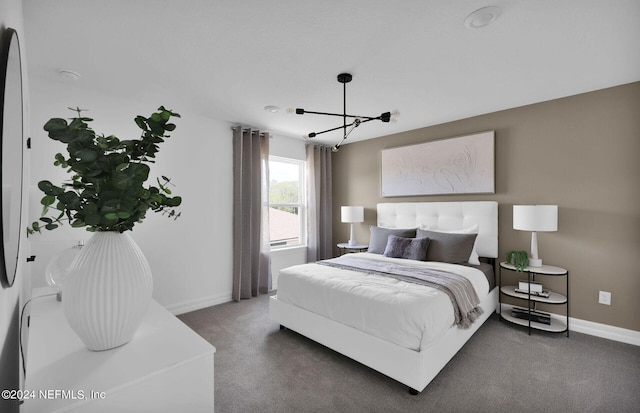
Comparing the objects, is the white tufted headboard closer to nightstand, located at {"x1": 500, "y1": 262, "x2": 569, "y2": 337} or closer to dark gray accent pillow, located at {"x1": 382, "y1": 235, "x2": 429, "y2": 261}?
nightstand, located at {"x1": 500, "y1": 262, "x2": 569, "y2": 337}

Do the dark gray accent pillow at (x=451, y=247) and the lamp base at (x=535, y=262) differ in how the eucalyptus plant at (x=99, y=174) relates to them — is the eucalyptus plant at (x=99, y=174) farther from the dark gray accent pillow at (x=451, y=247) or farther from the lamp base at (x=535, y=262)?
the lamp base at (x=535, y=262)

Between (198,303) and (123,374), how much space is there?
10.4 feet

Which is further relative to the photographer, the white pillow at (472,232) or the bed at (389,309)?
the white pillow at (472,232)

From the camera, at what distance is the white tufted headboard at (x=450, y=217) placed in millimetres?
3602

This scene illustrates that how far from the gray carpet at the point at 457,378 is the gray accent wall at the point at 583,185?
22.2 inches

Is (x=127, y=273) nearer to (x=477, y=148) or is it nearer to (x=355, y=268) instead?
(x=355, y=268)

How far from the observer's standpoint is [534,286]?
308 centimetres

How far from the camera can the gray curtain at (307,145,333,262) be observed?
16.8ft

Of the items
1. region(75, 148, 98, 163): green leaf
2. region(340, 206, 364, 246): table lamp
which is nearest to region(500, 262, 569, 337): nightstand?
region(340, 206, 364, 246): table lamp

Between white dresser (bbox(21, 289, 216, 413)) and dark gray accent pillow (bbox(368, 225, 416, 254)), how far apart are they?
125 inches

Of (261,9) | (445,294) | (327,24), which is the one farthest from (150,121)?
(445,294)

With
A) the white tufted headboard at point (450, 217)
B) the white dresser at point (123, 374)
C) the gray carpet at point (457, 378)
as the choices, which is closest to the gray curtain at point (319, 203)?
the white tufted headboard at point (450, 217)

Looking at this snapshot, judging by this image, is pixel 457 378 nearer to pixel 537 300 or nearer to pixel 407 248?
pixel 537 300

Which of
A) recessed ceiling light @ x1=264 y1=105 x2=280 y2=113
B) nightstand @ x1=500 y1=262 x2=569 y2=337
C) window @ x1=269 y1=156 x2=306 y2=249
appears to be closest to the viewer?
nightstand @ x1=500 y1=262 x2=569 y2=337
